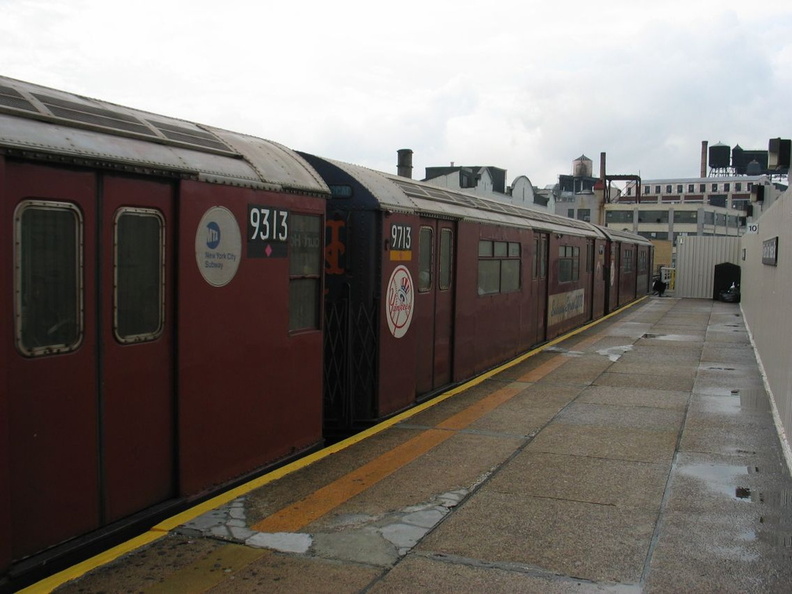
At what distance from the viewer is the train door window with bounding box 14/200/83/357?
12.7ft

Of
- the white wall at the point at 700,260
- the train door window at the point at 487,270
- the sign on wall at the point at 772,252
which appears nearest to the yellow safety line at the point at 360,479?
the train door window at the point at 487,270

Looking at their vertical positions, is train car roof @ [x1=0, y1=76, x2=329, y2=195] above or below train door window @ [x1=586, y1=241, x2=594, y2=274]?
above

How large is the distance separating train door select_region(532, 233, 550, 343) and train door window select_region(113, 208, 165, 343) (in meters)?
10.3

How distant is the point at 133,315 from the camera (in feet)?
15.3

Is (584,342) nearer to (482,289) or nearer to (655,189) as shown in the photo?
(482,289)

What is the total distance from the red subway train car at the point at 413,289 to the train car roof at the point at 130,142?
126cm

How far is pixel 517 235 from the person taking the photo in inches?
511

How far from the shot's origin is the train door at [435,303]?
9.07 m

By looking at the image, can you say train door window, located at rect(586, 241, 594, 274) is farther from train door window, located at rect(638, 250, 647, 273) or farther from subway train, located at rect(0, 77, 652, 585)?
subway train, located at rect(0, 77, 652, 585)

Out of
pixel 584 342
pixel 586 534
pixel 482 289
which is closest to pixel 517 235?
pixel 482 289

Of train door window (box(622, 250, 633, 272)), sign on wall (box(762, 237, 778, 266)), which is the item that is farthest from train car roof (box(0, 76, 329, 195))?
train door window (box(622, 250, 633, 272))

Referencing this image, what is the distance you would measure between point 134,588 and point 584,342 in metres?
13.2

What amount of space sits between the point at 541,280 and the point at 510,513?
32.4 feet

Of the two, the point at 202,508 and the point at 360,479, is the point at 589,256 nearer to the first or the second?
the point at 360,479
